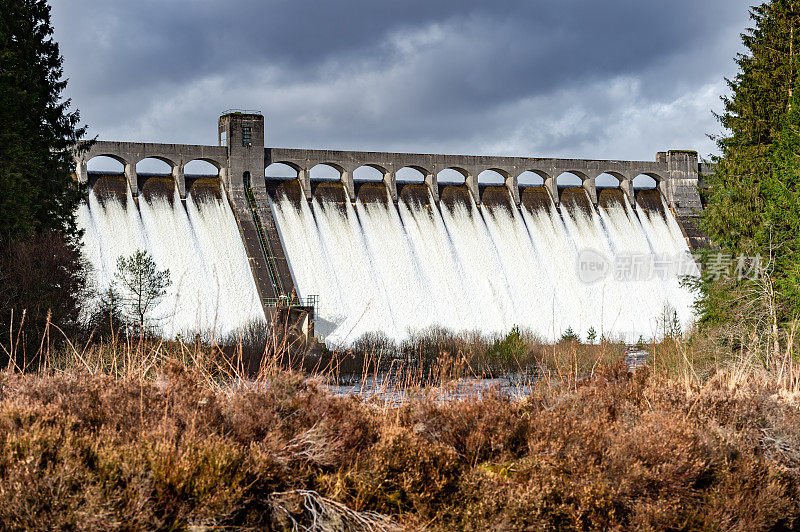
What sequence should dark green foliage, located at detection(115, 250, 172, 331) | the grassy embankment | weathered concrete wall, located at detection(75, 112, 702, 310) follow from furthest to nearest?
weathered concrete wall, located at detection(75, 112, 702, 310) → dark green foliage, located at detection(115, 250, 172, 331) → the grassy embankment

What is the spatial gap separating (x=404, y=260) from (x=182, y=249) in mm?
9092

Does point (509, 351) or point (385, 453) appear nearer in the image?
point (385, 453)

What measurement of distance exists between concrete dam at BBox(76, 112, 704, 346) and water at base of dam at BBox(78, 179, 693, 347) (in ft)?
0.21

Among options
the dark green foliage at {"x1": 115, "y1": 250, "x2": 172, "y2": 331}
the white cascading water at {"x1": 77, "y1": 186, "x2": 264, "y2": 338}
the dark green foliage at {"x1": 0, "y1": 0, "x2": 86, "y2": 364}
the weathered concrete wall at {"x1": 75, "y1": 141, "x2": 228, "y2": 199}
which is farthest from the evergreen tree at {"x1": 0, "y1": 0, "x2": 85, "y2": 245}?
the weathered concrete wall at {"x1": 75, "y1": 141, "x2": 228, "y2": 199}

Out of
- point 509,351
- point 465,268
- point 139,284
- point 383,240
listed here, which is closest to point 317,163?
point 383,240

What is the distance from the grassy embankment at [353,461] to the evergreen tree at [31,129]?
1201 centimetres

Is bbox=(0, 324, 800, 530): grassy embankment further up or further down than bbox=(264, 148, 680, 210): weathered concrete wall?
further down

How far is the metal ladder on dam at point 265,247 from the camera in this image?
29.9 m

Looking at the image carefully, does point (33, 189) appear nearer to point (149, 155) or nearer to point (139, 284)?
point (139, 284)

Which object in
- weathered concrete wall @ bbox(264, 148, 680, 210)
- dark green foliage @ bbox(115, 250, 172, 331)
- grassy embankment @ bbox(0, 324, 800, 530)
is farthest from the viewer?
weathered concrete wall @ bbox(264, 148, 680, 210)

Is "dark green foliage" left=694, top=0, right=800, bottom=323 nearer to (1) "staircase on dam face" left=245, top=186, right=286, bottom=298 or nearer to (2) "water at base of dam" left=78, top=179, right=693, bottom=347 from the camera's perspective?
(2) "water at base of dam" left=78, top=179, right=693, bottom=347

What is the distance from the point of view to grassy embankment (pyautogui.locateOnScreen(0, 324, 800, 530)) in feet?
16.8

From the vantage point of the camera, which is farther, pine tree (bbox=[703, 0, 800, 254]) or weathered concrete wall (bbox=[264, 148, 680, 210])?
weathered concrete wall (bbox=[264, 148, 680, 210])

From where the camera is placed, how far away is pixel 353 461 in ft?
19.5
